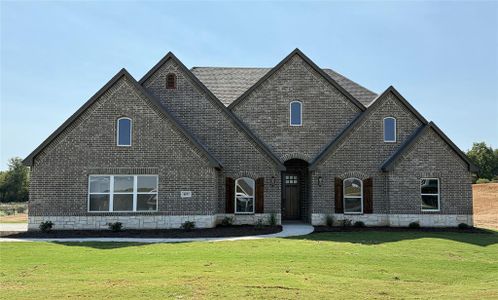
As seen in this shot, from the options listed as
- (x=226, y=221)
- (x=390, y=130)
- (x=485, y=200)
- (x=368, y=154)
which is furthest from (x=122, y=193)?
(x=485, y=200)

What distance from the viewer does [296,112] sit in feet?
78.0

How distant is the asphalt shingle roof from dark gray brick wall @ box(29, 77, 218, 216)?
5064 mm

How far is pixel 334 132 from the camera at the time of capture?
931 inches

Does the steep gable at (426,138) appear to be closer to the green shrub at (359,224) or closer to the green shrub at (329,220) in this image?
the green shrub at (359,224)

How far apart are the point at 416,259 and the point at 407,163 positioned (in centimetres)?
969

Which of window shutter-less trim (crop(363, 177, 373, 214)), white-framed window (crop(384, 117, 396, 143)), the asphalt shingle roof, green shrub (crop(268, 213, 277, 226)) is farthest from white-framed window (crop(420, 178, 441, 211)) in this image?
green shrub (crop(268, 213, 277, 226))

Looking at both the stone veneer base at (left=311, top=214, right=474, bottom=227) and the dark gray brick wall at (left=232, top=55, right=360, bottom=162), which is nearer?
the stone veneer base at (left=311, top=214, right=474, bottom=227)

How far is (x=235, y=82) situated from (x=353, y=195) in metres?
9.05

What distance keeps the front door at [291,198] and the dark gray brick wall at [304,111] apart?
2.05m

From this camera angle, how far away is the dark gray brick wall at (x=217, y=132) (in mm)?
21969

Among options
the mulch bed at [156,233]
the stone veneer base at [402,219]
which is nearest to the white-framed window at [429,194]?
the stone veneer base at [402,219]

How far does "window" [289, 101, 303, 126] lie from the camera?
23.7 metres

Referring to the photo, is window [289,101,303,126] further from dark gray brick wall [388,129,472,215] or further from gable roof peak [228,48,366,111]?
dark gray brick wall [388,129,472,215]

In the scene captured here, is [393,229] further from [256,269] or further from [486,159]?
[486,159]
